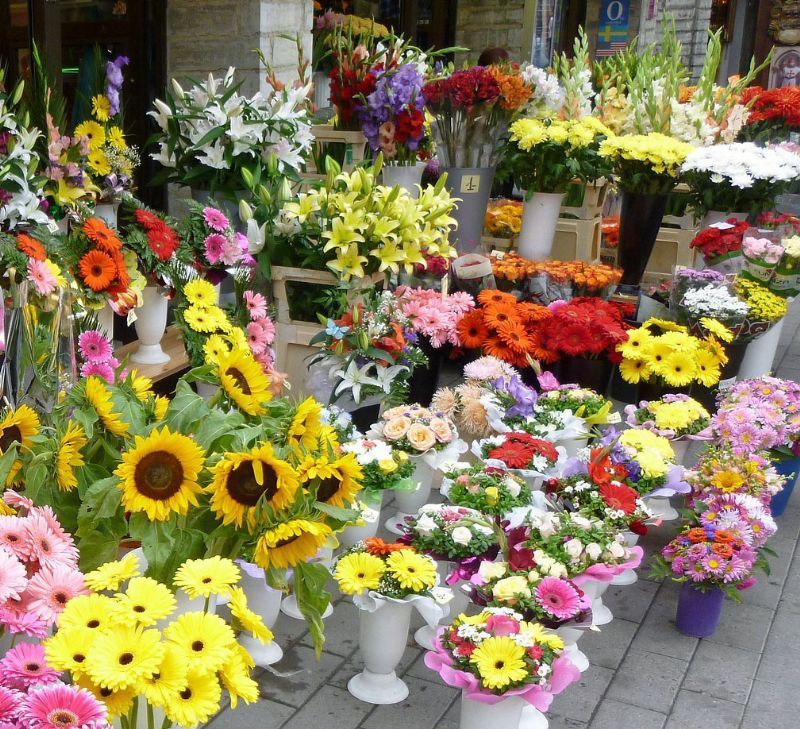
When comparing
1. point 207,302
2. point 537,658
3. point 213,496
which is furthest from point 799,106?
point 213,496

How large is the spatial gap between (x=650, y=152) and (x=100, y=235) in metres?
3.19

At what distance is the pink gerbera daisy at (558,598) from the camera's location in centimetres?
257

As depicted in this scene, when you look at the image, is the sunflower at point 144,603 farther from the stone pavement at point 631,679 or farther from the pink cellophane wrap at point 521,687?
the stone pavement at point 631,679

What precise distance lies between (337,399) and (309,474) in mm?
2133

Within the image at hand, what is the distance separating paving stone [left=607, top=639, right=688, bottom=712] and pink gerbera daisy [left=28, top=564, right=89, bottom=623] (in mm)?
1712

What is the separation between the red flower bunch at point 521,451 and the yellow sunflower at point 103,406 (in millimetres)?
1725

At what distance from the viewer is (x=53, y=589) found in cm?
175

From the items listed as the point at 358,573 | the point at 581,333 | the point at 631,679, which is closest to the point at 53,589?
the point at 358,573

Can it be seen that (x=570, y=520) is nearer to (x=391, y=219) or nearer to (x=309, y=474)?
(x=309, y=474)

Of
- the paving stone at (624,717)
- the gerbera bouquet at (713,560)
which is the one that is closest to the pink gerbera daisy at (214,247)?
the gerbera bouquet at (713,560)

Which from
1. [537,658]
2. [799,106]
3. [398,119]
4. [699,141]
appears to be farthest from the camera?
[799,106]

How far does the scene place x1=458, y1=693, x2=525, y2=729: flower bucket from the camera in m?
2.42

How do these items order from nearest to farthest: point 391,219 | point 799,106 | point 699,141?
1. point 391,219
2. point 699,141
3. point 799,106

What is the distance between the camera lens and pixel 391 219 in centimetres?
406
